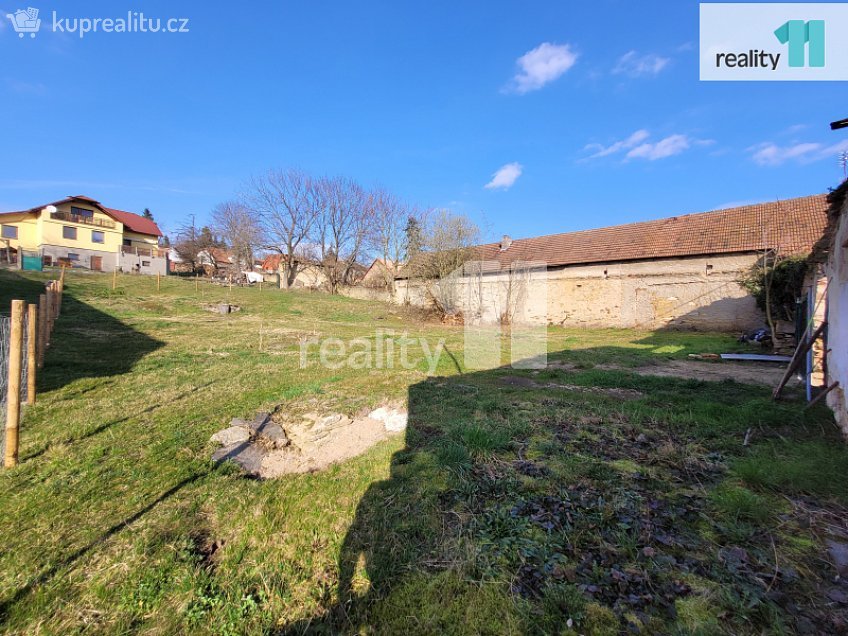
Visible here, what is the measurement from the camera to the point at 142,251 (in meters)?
36.0

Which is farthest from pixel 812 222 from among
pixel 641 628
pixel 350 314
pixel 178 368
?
pixel 178 368

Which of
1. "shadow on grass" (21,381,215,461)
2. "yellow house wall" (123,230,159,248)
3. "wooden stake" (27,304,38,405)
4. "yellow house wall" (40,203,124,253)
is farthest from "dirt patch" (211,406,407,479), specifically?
"yellow house wall" (123,230,159,248)

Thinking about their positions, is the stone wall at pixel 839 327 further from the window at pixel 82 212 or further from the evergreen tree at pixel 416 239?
the window at pixel 82 212

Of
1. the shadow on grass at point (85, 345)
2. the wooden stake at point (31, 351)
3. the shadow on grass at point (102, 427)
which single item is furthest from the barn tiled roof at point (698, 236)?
the wooden stake at point (31, 351)

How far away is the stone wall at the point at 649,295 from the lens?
14.1 meters

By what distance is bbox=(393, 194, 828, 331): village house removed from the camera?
13.8 m

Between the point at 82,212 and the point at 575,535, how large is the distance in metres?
47.4

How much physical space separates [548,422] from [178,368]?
22.1 feet

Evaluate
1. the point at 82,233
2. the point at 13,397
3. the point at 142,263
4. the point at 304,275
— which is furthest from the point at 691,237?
the point at 82,233

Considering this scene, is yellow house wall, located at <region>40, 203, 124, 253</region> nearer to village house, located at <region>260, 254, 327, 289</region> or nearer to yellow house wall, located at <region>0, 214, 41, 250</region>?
yellow house wall, located at <region>0, 214, 41, 250</region>

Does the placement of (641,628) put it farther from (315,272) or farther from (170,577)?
(315,272)

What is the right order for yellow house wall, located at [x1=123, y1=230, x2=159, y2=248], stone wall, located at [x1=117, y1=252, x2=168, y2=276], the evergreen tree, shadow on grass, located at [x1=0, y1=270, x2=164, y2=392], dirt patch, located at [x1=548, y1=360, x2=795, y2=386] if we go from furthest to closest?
yellow house wall, located at [x1=123, y1=230, x2=159, y2=248], stone wall, located at [x1=117, y1=252, x2=168, y2=276], the evergreen tree, dirt patch, located at [x1=548, y1=360, x2=795, y2=386], shadow on grass, located at [x1=0, y1=270, x2=164, y2=392]

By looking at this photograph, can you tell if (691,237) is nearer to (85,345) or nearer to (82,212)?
(85,345)

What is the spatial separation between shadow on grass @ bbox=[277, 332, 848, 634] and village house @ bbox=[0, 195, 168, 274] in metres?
38.1
